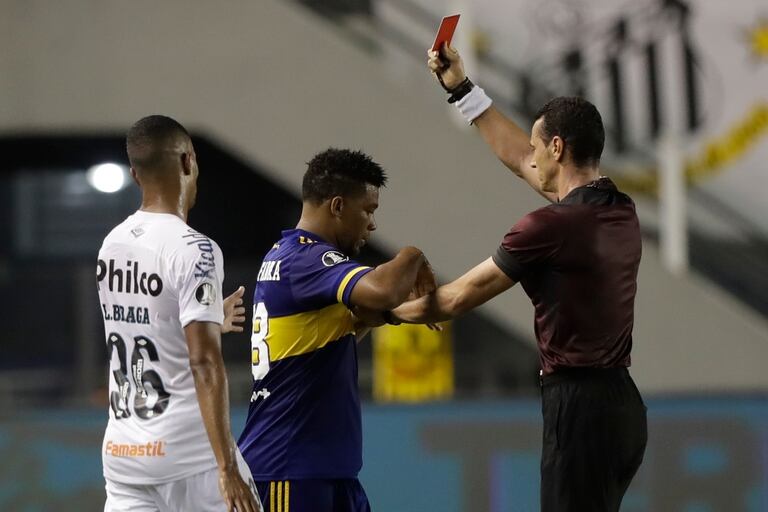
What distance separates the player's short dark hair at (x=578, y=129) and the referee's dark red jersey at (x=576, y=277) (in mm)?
172

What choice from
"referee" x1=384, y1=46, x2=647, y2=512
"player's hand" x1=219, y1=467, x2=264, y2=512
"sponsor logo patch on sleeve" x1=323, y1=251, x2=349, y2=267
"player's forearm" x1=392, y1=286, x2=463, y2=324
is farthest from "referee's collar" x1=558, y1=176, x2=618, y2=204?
Answer: "player's hand" x1=219, y1=467, x2=264, y2=512

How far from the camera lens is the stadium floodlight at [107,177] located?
44.5ft

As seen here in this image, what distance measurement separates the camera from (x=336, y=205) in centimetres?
511

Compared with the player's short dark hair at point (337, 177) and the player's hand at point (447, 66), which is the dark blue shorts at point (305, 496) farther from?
the player's hand at point (447, 66)

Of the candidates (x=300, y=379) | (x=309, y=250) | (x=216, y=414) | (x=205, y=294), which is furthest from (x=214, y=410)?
(x=309, y=250)

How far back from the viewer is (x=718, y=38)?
11.3 metres

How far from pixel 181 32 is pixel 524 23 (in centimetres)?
279

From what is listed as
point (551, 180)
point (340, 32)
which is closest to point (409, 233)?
point (340, 32)

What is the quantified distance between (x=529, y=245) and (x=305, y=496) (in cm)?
121

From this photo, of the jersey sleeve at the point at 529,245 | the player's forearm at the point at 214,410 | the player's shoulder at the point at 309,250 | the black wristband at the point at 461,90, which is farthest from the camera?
the black wristband at the point at 461,90

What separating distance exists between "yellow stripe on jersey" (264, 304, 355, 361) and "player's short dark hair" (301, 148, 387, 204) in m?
0.44

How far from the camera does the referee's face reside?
16.8 ft

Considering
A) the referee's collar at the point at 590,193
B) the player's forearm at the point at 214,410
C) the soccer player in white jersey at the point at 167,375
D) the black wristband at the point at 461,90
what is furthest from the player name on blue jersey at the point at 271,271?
the black wristband at the point at 461,90

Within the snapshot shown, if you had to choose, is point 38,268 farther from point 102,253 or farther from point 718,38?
point 102,253
